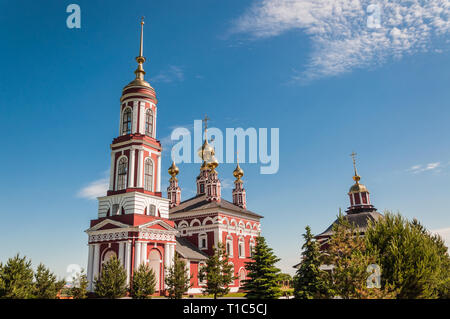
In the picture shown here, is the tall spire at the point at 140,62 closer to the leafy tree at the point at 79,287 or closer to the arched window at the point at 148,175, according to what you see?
the arched window at the point at 148,175

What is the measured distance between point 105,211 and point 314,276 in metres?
19.1

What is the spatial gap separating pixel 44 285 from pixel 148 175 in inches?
492

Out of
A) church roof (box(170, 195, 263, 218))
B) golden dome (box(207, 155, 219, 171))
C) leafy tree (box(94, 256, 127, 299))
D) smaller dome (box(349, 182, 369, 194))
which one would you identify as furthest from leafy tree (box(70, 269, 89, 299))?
smaller dome (box(349, 182, 369, 194))

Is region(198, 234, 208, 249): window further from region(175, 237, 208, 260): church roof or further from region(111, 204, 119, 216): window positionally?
region(111, 204, 119, 216): window

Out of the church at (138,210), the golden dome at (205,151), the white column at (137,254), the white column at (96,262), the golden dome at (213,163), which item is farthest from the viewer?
the golden dome at (205,151)

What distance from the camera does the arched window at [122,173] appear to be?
30.7 m

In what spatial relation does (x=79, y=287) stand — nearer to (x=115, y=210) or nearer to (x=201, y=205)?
(x=115, y=210)

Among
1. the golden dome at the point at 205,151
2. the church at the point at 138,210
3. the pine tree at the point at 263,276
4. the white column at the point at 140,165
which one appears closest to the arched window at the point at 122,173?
the church at the point at 138,210

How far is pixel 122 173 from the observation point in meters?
30.9

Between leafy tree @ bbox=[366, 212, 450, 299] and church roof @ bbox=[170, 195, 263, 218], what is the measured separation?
2248 cm

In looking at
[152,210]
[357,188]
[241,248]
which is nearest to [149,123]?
[152,210]

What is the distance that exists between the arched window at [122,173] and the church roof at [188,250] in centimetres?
891

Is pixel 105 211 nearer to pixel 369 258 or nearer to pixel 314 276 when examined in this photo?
pixel 314 276
